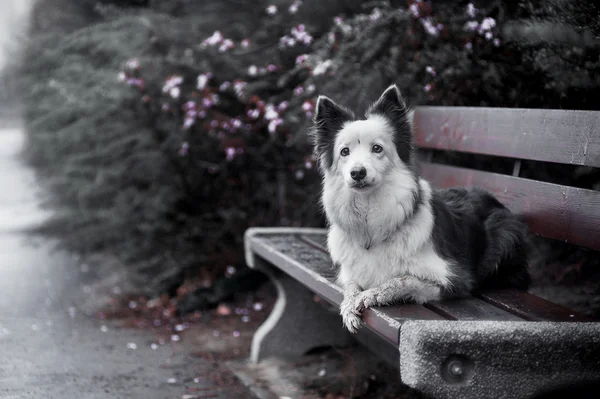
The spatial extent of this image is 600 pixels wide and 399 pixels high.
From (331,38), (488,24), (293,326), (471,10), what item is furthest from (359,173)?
(331,38)

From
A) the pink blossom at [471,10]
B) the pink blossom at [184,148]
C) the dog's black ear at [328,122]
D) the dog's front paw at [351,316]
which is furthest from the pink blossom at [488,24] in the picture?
the pink blossom at [184,148]

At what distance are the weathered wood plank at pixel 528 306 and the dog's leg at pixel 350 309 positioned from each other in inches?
22.0

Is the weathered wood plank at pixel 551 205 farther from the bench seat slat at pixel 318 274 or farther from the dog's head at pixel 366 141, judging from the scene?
the bench seat slat at pixel 318 274

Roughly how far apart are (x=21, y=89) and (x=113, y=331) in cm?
519

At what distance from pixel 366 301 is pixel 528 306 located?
0.66 m

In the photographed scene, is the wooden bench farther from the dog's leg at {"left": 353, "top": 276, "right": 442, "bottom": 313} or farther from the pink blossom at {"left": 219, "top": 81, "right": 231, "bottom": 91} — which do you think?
the pink blossom at {"left": 219, "top": 81, "right": 231, "bottom": 91}

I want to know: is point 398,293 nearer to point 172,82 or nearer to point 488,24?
point 488,24

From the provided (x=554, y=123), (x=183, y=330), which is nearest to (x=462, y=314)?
(x=554, y=123)

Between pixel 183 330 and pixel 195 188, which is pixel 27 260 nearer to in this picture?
pixel 195 188

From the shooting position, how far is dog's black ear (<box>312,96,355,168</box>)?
2.97 metres

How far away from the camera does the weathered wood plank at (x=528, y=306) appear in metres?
2.48

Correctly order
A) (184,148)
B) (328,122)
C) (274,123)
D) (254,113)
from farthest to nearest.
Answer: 1. (184,148)
2. (254,113)
3. (274,123)
4. (328,122)

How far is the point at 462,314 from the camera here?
2.50 meters

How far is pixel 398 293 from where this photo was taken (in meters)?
2.65
